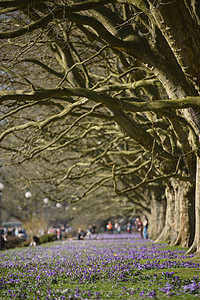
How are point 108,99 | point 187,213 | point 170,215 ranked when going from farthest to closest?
point 170,215 → point 187,213 → point 108,99

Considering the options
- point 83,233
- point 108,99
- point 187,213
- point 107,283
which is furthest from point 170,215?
point 83,233

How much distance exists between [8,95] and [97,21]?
7.24 feet

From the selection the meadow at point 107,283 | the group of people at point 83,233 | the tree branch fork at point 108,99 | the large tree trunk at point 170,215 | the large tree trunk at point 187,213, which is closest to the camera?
the meadow at point 107,283

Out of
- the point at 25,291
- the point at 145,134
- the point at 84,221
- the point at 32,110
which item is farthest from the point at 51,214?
the point at 25,291

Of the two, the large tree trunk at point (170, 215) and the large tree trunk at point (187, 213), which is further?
the large tree trunk at point (170, 215)

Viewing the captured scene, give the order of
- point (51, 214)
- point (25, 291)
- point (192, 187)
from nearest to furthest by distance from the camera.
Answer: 1. point (25, 291)
2. point (192, 187)
3. point (51, 214)

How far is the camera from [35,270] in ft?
30.2

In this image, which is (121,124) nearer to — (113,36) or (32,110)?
(113,36)

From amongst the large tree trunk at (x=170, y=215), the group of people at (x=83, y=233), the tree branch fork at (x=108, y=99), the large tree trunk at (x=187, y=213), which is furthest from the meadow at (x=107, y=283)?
the group of people at (x=83, y=233)

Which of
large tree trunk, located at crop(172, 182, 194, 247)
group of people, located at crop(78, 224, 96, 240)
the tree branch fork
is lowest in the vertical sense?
group of people, located at crop(78, 224, 96, 240)

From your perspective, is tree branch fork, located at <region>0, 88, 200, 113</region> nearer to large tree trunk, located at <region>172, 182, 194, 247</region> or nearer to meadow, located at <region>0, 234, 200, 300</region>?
meadow, located at <region>0, 234, 200, 300</region>

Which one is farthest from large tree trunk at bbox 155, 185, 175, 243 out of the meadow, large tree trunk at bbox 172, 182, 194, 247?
the meadow

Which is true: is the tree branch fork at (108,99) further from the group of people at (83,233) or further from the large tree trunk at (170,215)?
the group of people at (83,233)

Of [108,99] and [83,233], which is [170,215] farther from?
[83,233]
